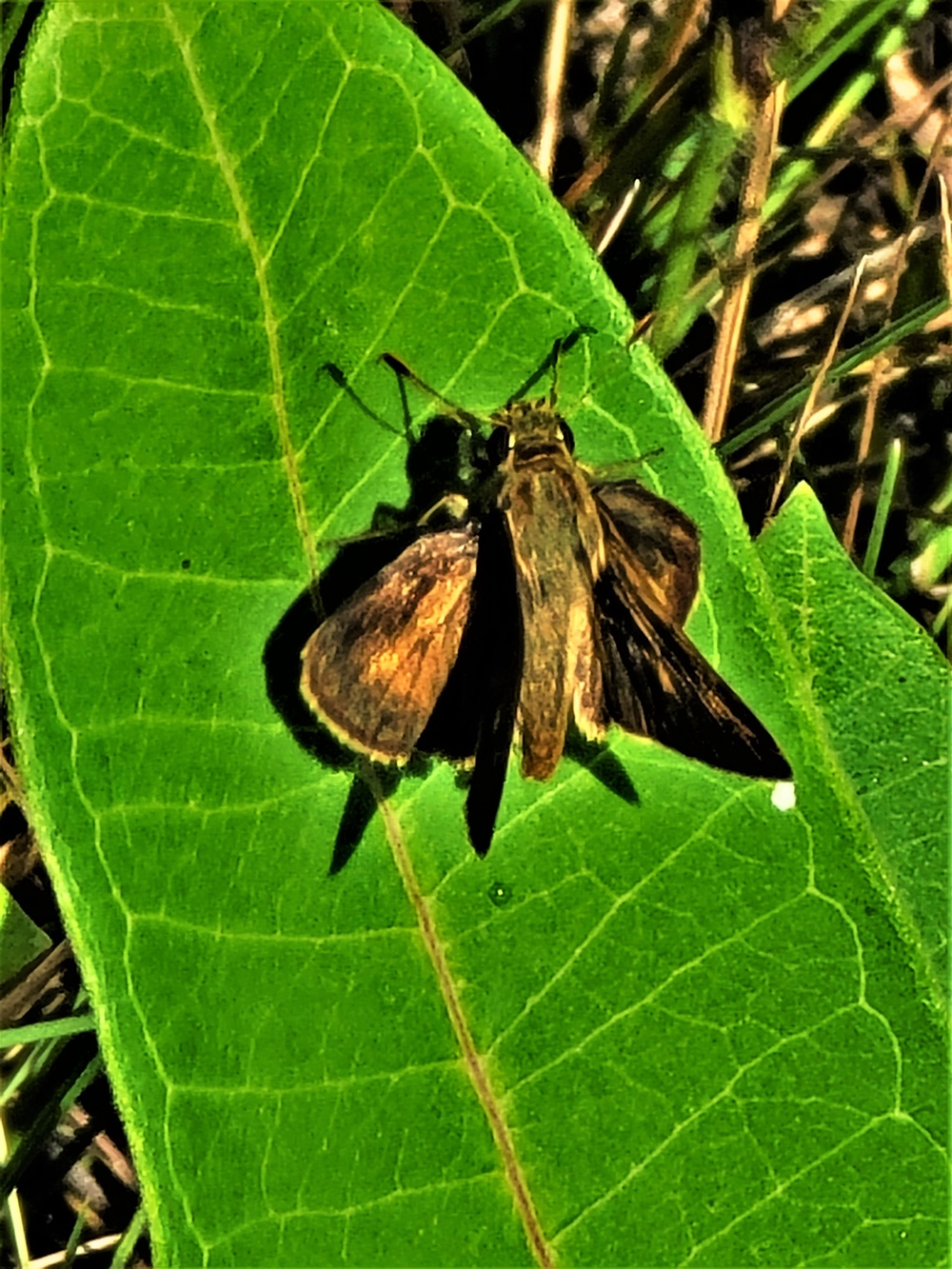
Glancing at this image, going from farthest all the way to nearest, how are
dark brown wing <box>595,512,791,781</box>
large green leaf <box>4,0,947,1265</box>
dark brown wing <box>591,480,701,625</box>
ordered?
dark brown wing <box>591,480,701,625</box>, dark brown wing <box>595,512,791,781</box>, large green leaf <box>4,0,947,1265</box>

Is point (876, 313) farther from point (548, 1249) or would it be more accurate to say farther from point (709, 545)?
point (548, 1249)

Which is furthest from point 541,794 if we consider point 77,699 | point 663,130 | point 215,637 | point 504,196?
point 663,130

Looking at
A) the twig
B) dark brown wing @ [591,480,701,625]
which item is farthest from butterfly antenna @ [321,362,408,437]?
the twig

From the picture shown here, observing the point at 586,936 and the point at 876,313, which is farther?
the point at 876,313

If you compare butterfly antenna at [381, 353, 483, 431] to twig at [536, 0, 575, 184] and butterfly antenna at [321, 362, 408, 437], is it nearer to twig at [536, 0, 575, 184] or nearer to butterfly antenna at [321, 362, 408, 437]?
butterfly antenna at [321, 362, 408, 437]

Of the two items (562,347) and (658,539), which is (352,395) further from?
(658,539)

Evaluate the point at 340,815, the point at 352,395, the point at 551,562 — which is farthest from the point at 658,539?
the point at 340,815
